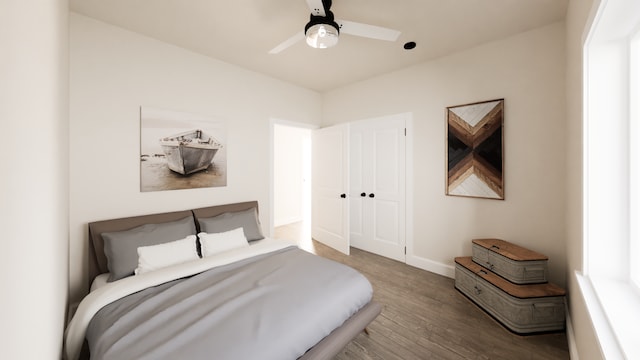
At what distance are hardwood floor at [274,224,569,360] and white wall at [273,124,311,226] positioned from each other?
3.49 m

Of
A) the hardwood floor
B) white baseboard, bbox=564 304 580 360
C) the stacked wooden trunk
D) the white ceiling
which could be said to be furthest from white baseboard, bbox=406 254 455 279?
the white ceiling

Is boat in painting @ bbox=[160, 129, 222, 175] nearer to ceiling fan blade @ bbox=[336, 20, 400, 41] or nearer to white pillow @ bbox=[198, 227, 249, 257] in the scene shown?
white pillow @ bbox=[198, 227, 249, 257]

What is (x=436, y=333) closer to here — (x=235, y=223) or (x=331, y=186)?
(x=235, y=223)

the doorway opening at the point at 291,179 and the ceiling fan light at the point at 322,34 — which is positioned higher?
the ceiling fan light at the point at 322,34

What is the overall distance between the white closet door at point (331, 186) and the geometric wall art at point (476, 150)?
148 centimetres

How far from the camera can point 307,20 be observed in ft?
7.41

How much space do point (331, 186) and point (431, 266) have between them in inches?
75.0

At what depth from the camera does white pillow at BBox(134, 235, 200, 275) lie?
1961 mm

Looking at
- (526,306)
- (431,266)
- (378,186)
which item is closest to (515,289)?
(526,306)

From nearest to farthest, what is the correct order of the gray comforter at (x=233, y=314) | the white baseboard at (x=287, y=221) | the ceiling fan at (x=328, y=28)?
the gray comforter at (x=233, y=314), the ceiling fan at (x=328, y=28), the white baseboard at (x=287, y=221)

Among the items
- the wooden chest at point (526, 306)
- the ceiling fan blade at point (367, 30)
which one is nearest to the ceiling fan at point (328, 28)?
the ceiling fan blade at point (367, 30)

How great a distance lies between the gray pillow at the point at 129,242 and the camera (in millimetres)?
1967

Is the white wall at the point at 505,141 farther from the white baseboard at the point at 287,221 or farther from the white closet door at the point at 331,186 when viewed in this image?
the white baseboard at the point at 287,221

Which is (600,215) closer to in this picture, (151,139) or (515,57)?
(515,57)
